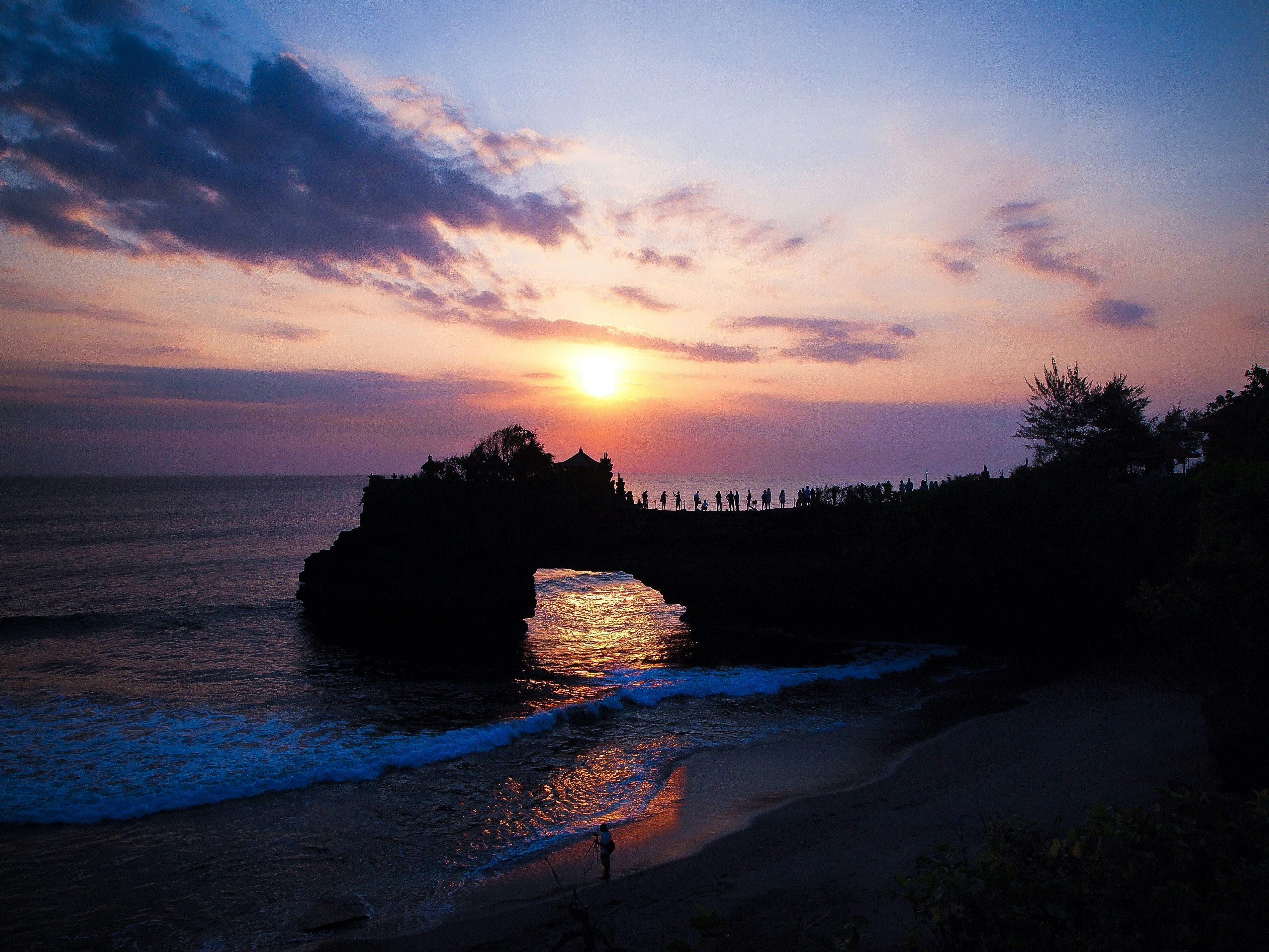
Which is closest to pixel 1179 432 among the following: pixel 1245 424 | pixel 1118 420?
pixel 1118 420

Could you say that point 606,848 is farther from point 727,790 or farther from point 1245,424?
point 1245,424

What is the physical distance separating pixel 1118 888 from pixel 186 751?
58.9 ft

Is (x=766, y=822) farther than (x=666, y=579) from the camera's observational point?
No

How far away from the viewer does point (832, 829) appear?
10.8 m

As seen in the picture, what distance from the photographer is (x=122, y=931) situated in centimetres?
888

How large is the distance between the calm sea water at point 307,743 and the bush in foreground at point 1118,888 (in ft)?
24.1

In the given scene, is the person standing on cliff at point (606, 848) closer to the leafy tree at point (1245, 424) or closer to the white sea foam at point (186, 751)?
the white sea foam at point (186, 751)

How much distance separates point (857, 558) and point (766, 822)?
78.0 feet

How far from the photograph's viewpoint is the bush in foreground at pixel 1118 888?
13.8 feet

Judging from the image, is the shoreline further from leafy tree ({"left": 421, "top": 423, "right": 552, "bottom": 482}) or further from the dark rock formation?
leafy tree ({"left": 421, "top": 423, "right": 552, "bottom": 482})

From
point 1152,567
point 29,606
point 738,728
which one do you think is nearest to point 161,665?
point 29,606

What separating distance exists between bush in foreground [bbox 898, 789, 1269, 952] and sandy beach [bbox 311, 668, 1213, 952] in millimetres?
1322

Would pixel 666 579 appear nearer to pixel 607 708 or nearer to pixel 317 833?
pixel 607 708

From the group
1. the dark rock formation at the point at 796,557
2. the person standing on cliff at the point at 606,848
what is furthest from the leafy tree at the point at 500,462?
the person standing on cliff at the point at 606,848
